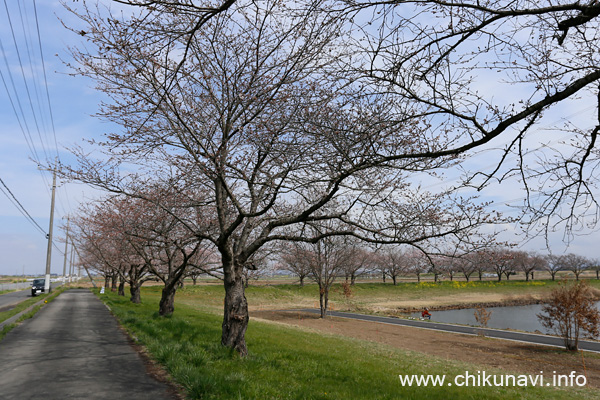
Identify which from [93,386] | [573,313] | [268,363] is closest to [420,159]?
[268,363]

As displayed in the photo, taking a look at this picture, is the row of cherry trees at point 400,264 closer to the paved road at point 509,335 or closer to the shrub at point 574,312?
the shrub at point 574,312

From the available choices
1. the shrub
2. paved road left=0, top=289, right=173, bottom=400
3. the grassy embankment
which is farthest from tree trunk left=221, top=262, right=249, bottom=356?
the grassy embankment

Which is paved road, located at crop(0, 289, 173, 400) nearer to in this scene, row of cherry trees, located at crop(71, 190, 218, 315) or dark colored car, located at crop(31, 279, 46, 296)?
row of cherry trees, located at crop(71, 190, 218, 315)

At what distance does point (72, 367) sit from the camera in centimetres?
855

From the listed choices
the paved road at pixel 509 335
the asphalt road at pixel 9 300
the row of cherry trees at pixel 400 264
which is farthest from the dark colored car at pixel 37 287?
the paved road at pixel 509 335

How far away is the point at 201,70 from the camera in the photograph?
9469 mm

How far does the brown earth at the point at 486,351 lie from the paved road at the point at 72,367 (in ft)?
40.8

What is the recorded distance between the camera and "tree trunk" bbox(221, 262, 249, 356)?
957 centimetres

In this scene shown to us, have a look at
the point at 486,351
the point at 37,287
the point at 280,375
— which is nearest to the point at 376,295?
the point at 486,351

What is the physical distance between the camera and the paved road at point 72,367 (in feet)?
22.0

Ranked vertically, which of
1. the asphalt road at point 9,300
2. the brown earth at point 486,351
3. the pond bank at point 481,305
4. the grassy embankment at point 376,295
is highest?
the asphalt road at point 9,300

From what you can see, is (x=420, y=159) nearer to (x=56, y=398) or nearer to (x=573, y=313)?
(x=56, y=398)

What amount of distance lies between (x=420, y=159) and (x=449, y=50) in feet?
6.66

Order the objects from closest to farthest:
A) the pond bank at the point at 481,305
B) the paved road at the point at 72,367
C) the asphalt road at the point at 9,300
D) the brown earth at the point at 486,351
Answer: the paved road at the point at 72,367 → the brown earth at the point at 486,351 → the asphalt road at the point at 9,300 → the pond bank at the point at 481,305
